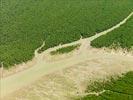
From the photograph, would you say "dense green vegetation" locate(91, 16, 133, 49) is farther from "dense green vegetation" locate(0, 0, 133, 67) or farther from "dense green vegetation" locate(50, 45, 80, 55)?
"dense green vegetation" locate(50, 45, 80, 55)

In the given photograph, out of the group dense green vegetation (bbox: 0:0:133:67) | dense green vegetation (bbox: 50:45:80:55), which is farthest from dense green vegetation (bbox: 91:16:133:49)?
dense green vegetation (bbox: 50:45:80:55)

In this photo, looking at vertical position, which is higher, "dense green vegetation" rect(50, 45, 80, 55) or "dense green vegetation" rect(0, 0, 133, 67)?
"dense green vegetation" rect(0, 0, 133, 67)

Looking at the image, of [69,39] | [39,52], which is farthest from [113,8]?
[39,52]

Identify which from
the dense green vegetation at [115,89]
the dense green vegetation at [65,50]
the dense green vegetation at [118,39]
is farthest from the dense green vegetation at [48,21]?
the dense green vegetation at [115,89]

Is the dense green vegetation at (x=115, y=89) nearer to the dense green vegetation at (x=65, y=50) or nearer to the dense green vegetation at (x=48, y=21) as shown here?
the dense green vegetation at (x=65, y=50)

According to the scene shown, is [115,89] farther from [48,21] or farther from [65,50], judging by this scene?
[48,21]

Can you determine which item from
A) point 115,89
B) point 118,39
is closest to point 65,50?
point 118,39

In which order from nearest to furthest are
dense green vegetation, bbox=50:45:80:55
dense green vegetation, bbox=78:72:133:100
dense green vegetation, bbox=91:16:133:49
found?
dense green vegetation, bbox=78:72:133:100
dense green vegetation, bbox=50:45:80:55
dense green vegetation, bbox=91:16:133:49
